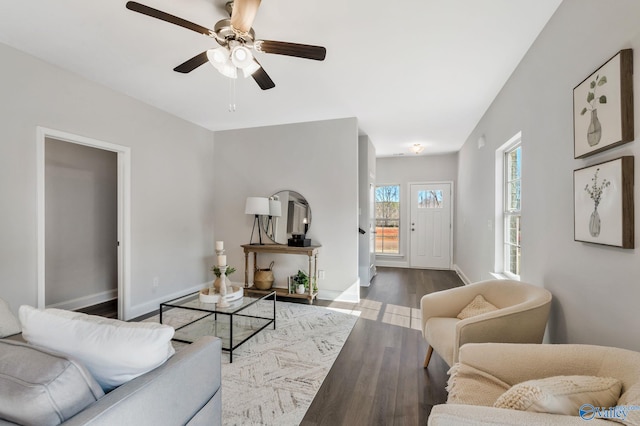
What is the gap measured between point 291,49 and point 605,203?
1853mm

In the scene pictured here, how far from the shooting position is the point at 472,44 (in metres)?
2.23

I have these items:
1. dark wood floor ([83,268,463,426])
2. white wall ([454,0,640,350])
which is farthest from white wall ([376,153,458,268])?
white wall ([454,0,640,350])

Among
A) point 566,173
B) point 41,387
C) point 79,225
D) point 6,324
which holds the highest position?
point 566,173

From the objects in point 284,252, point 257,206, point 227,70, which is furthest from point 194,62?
point 284,252

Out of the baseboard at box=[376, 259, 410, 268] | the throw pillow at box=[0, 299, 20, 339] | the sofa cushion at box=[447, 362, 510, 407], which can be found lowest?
the baseboard at box=[376, 259, 410, 268]

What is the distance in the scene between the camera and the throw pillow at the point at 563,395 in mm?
840

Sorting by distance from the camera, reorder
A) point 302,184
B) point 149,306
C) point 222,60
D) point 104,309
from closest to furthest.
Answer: point 222,60, point 149,306, point 104,309, point 302,184

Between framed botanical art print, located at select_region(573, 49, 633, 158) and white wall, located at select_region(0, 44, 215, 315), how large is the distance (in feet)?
13.0

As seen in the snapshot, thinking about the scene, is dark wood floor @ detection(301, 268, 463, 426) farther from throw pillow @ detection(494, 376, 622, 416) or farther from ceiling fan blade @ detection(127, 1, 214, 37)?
ceiling fan blade @ detection(127, 1, 214, 37)

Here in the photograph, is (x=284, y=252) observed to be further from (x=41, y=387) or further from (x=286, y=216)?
(x=41, y=387)

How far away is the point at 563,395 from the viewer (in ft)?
2.83

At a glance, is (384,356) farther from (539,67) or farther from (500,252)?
(539,67)

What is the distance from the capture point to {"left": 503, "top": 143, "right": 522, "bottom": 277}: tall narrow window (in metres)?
2.86

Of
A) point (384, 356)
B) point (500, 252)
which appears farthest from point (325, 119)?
point (384, 356)
